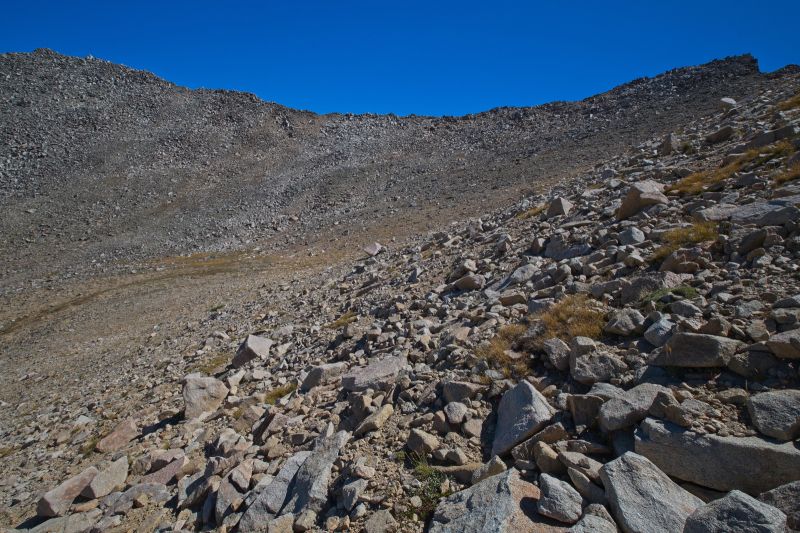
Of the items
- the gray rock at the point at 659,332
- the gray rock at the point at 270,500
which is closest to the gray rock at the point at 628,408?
the gray rock at the point at 659,332

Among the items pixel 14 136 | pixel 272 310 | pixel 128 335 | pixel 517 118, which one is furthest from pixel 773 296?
pixel 14 136

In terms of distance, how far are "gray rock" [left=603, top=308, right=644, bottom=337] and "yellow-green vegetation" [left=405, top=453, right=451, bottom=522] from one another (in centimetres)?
311

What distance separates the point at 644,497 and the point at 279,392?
24.8ft

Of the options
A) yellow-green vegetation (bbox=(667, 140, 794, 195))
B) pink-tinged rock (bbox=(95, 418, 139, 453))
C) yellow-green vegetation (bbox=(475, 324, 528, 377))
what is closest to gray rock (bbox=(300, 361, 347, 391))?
yellow-green vegetation (bbox=(475, 324, 528, 377))

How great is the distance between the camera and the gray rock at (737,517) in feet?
9.37

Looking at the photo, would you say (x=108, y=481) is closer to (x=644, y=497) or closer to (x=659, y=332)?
(x=644, y=497)

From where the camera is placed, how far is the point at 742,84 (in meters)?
37.6

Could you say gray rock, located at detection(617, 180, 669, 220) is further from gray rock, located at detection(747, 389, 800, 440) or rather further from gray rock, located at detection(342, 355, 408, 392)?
gray rock, located at detection(747, 389, 800, 440)

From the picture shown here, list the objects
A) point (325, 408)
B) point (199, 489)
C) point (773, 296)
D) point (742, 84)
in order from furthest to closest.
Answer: point (742, 84), point (325, 408), point (199, 489), point (773, 296)

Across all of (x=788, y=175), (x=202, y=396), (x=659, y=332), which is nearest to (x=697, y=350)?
(x=659, y=332)

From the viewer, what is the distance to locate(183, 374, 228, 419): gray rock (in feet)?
31.2

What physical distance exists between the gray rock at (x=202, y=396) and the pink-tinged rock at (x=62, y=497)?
2113 millimetres

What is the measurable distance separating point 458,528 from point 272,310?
44.0 ft

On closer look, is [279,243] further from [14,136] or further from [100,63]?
[100,63]
